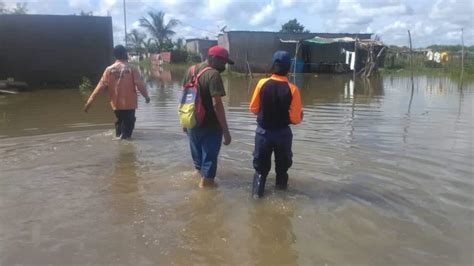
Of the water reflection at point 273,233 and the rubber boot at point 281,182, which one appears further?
the rubber boot at point 281,182

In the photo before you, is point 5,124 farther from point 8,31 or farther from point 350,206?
point 8,31

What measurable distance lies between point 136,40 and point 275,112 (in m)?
70.3

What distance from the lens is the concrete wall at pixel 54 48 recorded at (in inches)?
767

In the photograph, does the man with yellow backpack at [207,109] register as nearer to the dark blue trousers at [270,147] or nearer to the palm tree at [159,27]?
the dark blue trousers at [270,147]

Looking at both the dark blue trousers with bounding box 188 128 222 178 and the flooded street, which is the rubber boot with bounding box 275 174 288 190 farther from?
the dark blue trousers with bounding box 188 128 222 178

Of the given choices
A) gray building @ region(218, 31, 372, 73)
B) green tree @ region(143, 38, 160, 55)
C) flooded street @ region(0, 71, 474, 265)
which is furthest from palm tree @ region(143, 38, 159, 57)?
flooded street @ region(0, 71, 474, 265)

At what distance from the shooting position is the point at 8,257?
3846mm

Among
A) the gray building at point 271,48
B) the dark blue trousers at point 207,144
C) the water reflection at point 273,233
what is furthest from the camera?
the gray building at point 271,48

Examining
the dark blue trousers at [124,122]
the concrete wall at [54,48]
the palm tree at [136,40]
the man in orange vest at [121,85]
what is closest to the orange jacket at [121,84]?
the man in orange vest at [121,85]

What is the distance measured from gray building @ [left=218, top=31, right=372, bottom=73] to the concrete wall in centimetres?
1309

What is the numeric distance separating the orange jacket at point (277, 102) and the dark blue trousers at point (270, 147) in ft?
0.32

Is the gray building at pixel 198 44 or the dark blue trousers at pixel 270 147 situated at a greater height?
the gray building at pixel 198 44

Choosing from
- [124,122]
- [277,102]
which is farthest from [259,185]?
[124,122]

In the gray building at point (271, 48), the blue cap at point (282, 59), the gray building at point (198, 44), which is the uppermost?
the gray building at point (198, 44)
